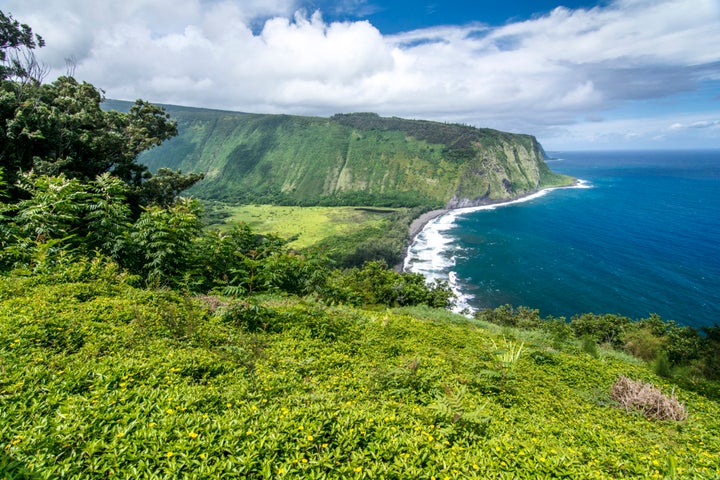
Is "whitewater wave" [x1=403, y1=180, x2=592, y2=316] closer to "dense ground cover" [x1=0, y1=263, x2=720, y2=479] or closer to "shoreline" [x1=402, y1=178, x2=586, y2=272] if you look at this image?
"shoreline" [x1=402, y1=178, x2=586, y2=272]

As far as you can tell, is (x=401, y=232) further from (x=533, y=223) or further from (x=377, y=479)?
(x=377, y=479)

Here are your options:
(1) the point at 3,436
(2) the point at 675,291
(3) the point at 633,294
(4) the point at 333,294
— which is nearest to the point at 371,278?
(4) the point at 333,294

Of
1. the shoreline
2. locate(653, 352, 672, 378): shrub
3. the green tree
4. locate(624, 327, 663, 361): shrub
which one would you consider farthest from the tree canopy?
the shoreline

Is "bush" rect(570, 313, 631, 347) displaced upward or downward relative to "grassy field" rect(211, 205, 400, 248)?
upward

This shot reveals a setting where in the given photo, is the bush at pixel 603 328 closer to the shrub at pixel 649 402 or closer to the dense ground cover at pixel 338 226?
the shrub at pixel 649 402

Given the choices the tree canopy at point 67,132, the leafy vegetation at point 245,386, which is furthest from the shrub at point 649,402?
the tree canopy at point 67,132

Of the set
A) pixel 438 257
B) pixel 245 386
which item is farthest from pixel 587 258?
pixel 245 386

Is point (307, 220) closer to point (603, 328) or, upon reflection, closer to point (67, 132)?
point (603, 328)
